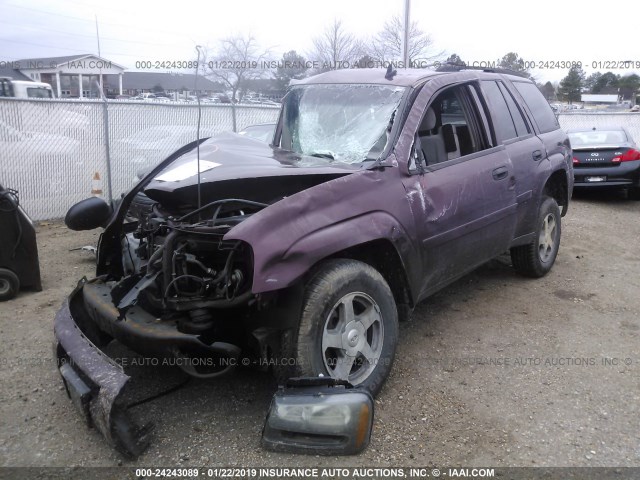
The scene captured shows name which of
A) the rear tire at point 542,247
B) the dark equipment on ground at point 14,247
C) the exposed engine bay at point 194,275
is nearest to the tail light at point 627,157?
the rear tire at point 542,247

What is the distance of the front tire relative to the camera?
3096mm

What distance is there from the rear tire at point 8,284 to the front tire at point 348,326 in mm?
3357

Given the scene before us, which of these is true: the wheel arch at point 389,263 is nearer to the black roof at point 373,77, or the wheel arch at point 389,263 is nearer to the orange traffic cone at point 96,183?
the black roof at point 373,77

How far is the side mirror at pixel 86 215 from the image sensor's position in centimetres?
430

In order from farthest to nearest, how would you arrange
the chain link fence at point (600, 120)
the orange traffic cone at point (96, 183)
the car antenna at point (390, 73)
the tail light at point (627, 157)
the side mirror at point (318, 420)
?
the chain link fence at point (600, 120) → the tail light at point (627, 157) → the orange traffic cone at point (96, 183) → the car antenna at point (390, 73) → the side mirror at point (318, 420)

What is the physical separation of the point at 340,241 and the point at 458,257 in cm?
139

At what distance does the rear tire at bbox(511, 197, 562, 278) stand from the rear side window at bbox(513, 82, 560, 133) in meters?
0.75

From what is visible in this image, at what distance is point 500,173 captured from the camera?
4.61m

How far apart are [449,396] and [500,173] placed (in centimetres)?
194

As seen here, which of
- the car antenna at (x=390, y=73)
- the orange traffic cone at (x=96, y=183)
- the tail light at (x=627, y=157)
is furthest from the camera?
the tail light at (x=627, y=157)

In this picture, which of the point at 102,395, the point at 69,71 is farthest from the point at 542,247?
the point at 69,71

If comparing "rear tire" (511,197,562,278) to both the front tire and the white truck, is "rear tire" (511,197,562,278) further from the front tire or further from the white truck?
the white truck

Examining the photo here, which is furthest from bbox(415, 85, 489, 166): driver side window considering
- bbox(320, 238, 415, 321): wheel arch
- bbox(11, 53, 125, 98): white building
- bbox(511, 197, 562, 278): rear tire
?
bbox(11, 53, 125, 98): white building

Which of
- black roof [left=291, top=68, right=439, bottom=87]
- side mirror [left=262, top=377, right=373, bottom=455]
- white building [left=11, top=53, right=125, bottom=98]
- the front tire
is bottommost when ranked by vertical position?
side mirror [left=262, top=377, right=373, bottom=455]
